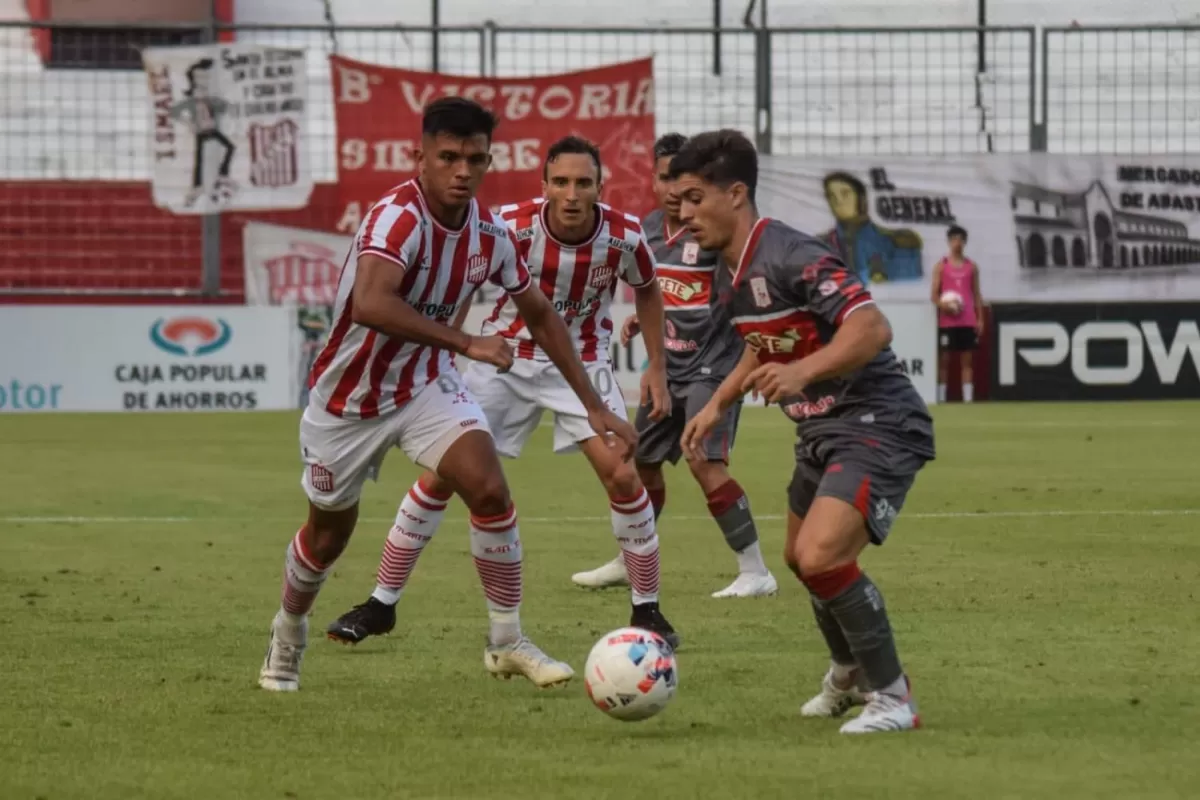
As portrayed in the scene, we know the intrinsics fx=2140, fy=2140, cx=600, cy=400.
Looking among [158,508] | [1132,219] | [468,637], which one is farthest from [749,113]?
[468,637]

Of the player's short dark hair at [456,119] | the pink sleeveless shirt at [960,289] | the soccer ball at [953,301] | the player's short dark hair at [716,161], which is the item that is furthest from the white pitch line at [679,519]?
the pink sleeveless shirt at [960,289]

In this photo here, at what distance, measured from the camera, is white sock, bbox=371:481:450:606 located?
26.1ft

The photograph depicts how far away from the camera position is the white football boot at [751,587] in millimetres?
9391

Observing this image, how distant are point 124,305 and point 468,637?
48.8ft

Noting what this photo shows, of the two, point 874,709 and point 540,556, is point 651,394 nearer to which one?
point 540,556

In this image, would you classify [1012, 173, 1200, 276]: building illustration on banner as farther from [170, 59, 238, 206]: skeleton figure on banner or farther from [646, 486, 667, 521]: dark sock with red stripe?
[646, 486, 667, 521]: dark sock with red stripe

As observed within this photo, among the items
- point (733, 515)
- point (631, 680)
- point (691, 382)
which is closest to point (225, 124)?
point (691, 382)

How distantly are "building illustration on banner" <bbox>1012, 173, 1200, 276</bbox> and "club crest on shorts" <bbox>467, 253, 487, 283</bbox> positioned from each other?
17901 millimetres

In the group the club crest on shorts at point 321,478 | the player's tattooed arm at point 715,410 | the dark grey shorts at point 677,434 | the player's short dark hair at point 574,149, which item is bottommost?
the dark grey shorts at point 677,434

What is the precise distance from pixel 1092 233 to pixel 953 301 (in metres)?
2.61

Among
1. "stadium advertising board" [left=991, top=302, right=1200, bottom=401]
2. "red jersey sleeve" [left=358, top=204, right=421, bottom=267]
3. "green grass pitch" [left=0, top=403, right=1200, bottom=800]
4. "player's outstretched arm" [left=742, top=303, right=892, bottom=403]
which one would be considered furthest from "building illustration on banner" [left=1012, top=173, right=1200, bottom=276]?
"player's outstretched arm" [left=742, top=303, right=892, bottom=403]

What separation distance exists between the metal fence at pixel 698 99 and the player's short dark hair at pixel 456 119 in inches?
667

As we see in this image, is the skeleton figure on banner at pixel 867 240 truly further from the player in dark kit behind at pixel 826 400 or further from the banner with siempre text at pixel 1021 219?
the player in dark kit behind at pixel 826 400

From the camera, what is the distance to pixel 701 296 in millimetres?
10398
